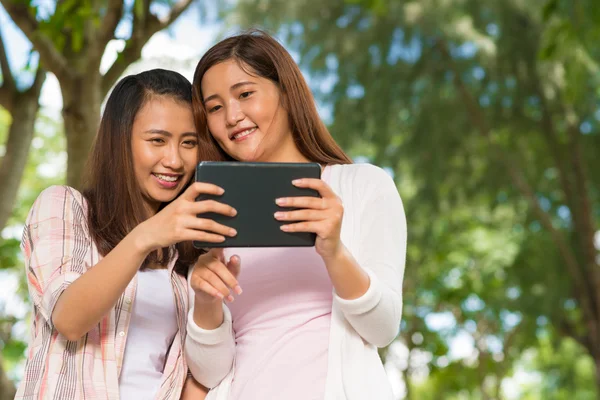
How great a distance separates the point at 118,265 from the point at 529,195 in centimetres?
922

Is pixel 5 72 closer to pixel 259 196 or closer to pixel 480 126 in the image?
pixel 259 196

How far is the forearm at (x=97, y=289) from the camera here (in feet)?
6.28

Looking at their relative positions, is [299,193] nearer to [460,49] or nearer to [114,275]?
[114,275]

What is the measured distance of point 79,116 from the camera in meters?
3.63

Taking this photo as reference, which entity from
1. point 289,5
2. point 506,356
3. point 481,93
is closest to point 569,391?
point 506,356

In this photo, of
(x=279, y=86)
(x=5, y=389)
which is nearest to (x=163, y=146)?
(x=279, y=86)

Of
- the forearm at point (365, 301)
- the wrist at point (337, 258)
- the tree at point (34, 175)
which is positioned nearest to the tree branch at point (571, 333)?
the tree at point (34, 175)

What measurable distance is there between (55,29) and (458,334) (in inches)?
552

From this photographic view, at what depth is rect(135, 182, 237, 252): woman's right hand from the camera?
179cm

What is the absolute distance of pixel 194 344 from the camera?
2.24 meters

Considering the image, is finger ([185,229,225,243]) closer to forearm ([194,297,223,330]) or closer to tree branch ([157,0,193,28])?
forearm ([194,297,223,330])

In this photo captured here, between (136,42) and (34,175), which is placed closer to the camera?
(136,42)

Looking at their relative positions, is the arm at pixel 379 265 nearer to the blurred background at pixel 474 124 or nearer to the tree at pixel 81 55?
the tree at pixel 81 55

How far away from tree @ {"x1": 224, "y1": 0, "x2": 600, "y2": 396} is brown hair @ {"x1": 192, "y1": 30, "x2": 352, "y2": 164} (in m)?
7.93
